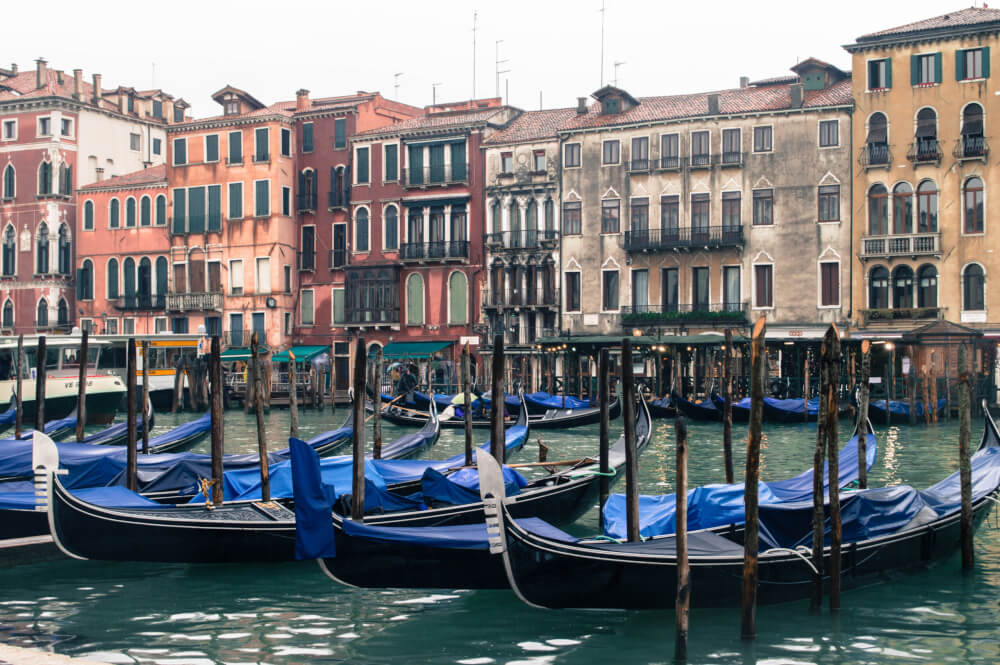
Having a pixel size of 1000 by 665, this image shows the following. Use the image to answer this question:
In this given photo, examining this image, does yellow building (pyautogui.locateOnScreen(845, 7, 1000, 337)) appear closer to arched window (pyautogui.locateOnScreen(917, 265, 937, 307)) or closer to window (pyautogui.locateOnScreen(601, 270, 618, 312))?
arched window (pyautogui.locateOnScreen(917, 265, 937, 307))

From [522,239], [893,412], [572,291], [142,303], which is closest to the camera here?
[893,412]

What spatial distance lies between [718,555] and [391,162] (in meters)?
29.1

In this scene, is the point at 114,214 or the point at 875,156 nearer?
the point at 875,156

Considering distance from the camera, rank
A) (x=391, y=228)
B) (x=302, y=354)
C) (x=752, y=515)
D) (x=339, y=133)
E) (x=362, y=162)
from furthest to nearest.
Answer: (x=339, y=133) → (x=362, y=162) → (x=302, y=354) → (x=391, y=228) → (x=752, y=515)

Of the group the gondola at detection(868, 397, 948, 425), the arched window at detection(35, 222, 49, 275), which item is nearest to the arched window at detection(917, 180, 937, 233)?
the gondola at detection(868, 397, 948, 425)

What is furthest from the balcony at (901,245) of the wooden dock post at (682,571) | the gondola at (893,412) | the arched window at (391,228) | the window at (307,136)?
the wooden dock post at (682,571)

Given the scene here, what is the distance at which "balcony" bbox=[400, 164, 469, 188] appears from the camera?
3528 centimetres

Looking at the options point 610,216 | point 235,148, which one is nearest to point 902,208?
point 610,216

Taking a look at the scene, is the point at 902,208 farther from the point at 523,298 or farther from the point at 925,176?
the point at 523,298

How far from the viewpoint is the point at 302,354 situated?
3675 centimetres

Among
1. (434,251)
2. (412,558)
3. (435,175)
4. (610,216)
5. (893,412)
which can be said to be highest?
(435,175)

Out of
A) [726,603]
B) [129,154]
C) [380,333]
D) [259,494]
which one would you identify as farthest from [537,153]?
[726,603]

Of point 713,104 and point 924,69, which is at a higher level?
point 924,69

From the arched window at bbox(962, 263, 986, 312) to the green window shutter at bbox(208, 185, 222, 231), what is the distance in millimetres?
22218
